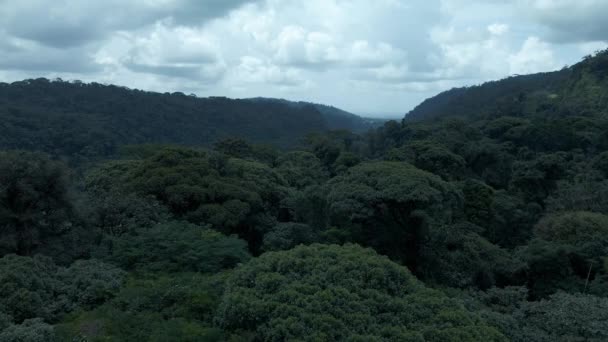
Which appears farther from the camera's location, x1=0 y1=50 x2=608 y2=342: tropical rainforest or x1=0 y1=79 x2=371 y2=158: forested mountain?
x1=0 y1=79 x2=371 y2=158: forested mountain

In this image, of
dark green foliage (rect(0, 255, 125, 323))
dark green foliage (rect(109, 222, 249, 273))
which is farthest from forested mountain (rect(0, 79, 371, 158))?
dark green foliage (rect(0, 255, 125, 323))

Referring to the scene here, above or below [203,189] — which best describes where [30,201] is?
above

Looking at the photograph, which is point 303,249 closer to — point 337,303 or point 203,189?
point 337,303

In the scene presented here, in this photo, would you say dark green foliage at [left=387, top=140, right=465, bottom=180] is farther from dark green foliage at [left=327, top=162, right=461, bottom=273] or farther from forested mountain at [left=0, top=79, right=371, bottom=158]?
forested mountain at [left=0, top=79, right=371, bottom=158]

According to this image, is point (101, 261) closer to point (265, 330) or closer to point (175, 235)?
point (175, 235)

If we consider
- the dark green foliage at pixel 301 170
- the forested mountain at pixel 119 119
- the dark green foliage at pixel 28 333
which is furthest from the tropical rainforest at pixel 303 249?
the forested mountain at pixel 119 119

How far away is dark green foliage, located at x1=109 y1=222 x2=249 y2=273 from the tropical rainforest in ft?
0.12

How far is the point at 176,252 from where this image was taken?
12672 mm

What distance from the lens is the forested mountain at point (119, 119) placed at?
52.7 meters

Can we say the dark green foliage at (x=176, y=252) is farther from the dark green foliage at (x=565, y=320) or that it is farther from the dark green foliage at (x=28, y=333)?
the dark green foliage at (x=565, y=320)

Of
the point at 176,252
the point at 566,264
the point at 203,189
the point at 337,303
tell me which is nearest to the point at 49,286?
the point at 176,252

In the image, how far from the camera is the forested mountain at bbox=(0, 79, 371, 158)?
173 feet

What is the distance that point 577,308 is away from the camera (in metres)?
10.3

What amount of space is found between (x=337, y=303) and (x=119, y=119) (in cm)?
6568
